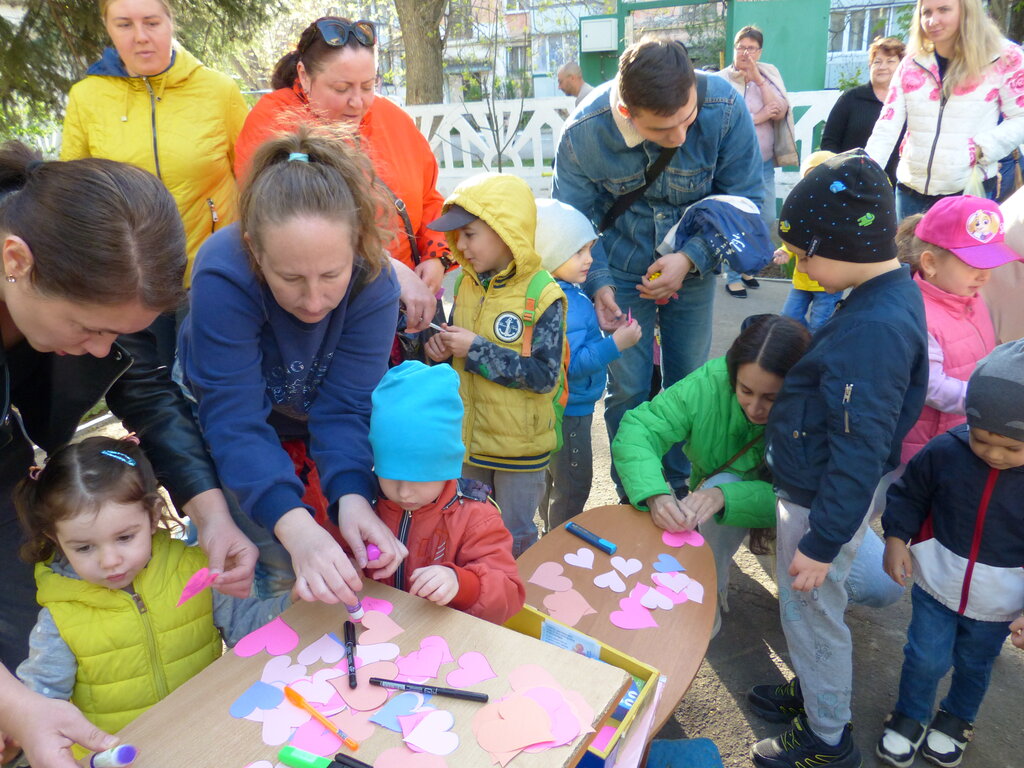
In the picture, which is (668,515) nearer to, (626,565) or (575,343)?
(626,565)

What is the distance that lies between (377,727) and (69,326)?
874mm

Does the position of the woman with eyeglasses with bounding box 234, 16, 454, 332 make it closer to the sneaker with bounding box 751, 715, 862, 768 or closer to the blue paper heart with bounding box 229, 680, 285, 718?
the blue paper heart with bounding box 229, 680, 285, 718

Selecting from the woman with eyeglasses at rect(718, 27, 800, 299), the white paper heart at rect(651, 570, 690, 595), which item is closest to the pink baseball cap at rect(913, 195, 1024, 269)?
the white paper heart at rect(651, 570, 690, 595)

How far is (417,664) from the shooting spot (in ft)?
4.07

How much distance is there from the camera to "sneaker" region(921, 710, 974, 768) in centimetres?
216

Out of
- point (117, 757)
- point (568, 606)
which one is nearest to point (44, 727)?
point (117, 757)

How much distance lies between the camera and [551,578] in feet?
6.60

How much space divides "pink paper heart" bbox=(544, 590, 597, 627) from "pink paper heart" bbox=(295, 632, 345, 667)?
69cm

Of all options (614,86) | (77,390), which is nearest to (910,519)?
(614,86)

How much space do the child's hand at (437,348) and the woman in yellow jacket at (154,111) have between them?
1169 millimetres

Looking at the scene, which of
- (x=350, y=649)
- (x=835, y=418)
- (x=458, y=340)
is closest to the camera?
(x=350, y=649)

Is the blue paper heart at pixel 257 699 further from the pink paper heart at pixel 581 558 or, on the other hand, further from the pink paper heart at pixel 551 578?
the pink paper heart at pixel 581 558

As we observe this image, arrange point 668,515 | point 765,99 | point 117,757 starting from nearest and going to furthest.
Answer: point 117,757 → point 668,515 → point 765,99

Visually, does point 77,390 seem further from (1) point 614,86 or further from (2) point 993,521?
(2) point 993,521
